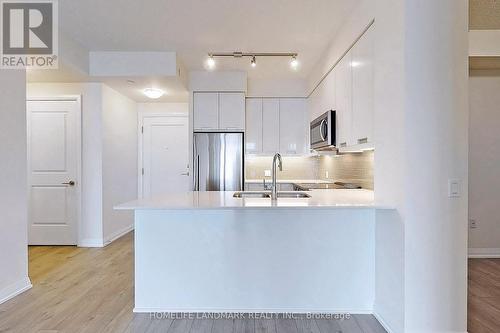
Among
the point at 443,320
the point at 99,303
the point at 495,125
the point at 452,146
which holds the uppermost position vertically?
the point at 495,125

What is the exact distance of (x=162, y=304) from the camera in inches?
103

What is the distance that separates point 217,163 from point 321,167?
5.83 feet

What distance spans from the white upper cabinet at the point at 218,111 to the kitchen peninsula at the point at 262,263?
9.11 feet

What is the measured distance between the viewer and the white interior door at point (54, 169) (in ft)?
15.5

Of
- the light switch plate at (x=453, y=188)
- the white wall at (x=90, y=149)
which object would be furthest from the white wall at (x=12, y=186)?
the light switch plate at (x=453, y=188)

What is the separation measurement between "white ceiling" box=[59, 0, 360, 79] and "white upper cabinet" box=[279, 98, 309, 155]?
1.18 m

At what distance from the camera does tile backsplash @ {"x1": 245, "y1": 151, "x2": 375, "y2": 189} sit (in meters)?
3.75

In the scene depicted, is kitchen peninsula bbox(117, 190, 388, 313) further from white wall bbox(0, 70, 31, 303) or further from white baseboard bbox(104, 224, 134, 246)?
white baseboard bbox(104, 224, 134, 246)

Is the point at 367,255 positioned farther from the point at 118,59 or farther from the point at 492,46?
the point at 118,59

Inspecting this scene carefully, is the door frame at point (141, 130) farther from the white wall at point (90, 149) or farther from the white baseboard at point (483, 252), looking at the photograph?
the white baseboard at point (483, 252)

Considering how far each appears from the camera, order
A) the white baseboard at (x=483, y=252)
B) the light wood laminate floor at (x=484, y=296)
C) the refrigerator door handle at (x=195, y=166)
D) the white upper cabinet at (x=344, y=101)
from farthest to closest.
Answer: the refrigerator door handle at (x=195, y=166) < the white baseboard at (x=483, y=252) < the white upper cabinet at (x=344, y=101) < the light wood laminate floor at (x=484, y=296)

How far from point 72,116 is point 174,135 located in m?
1.92

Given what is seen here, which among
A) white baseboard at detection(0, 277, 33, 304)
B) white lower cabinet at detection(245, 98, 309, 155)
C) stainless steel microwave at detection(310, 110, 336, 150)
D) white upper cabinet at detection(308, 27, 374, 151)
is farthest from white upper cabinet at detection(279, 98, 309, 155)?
white baseboard at detection(0, 277, 33, 304)

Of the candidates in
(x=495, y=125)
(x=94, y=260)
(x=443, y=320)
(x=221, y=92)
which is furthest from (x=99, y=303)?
(x=495, y=125)
